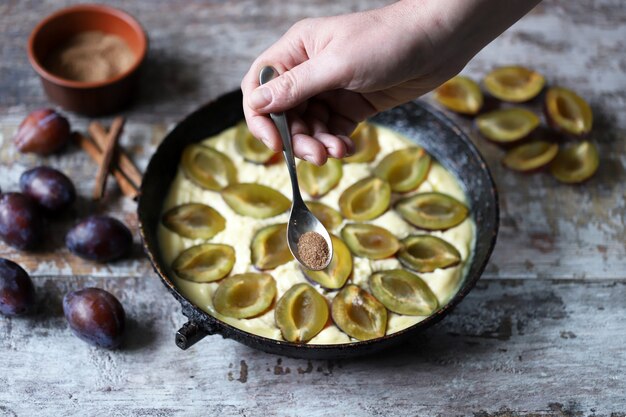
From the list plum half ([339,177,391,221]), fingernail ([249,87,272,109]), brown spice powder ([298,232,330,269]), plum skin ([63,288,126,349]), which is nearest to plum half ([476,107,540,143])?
plum half ([339,177,391,221])

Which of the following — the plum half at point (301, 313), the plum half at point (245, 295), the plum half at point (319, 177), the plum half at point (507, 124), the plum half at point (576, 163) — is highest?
the plum half at point (576, 163)

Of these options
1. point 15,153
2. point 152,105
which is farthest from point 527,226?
point 15,153

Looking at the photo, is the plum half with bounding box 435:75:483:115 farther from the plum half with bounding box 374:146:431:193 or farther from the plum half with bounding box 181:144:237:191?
the plum half with bounding box 181:144:237:191

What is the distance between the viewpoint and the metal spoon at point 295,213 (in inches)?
55.5

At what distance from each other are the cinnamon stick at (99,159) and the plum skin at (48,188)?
0.13 metres

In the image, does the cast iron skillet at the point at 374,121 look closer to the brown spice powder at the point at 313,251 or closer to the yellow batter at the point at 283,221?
the yellow batter at the point at 283,221

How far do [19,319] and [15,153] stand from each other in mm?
463

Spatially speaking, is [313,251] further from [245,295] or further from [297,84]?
[297,84]

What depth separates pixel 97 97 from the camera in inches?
71.7

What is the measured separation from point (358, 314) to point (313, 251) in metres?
0.16

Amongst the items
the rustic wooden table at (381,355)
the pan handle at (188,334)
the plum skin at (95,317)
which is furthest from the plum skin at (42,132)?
the pan handle at (188,334)

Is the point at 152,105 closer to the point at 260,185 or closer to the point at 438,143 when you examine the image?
the point at 260,185

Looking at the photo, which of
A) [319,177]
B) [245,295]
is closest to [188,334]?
[245,295]

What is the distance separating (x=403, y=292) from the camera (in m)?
1.51
